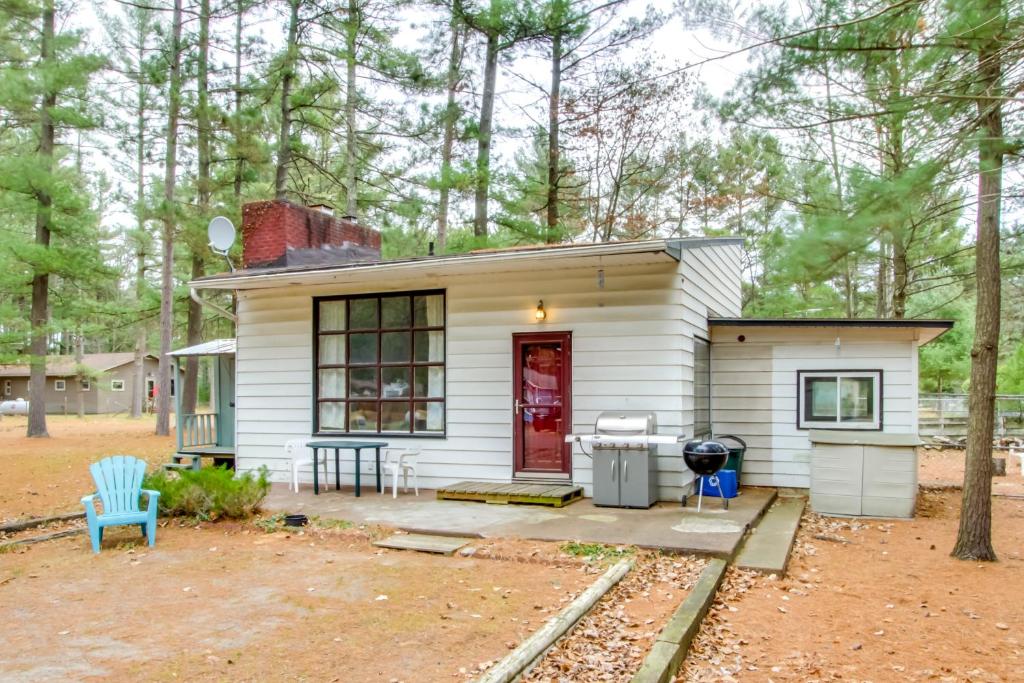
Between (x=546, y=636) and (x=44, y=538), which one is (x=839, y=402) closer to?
(x=546, y=636)

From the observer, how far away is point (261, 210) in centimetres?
986

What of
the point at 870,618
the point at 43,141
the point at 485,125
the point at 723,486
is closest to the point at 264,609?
the point at 870,618

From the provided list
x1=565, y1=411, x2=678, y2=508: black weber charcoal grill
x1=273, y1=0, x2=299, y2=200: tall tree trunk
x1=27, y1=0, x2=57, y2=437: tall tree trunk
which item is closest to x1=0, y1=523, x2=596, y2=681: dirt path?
x1=565, y1=411, x2=678, y2=508: black weber charcoal grill

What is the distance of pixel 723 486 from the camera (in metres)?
7.66

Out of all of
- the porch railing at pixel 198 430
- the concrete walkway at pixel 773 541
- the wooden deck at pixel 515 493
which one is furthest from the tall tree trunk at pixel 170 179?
the concrete walkway at pixel 773 541

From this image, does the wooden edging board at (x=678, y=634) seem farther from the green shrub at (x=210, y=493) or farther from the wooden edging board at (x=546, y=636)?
the green shrub at (x=210, y=493)

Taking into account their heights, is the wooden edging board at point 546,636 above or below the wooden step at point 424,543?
above

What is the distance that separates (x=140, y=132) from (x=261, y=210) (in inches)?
457

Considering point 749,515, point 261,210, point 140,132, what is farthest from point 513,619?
point 140,132

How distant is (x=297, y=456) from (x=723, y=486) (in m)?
5.19

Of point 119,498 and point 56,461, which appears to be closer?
point 119,498

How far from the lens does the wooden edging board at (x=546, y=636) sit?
10.6 feet

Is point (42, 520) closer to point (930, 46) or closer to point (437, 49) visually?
point (930, 46)

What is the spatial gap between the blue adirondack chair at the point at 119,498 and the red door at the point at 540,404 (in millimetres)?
3723
